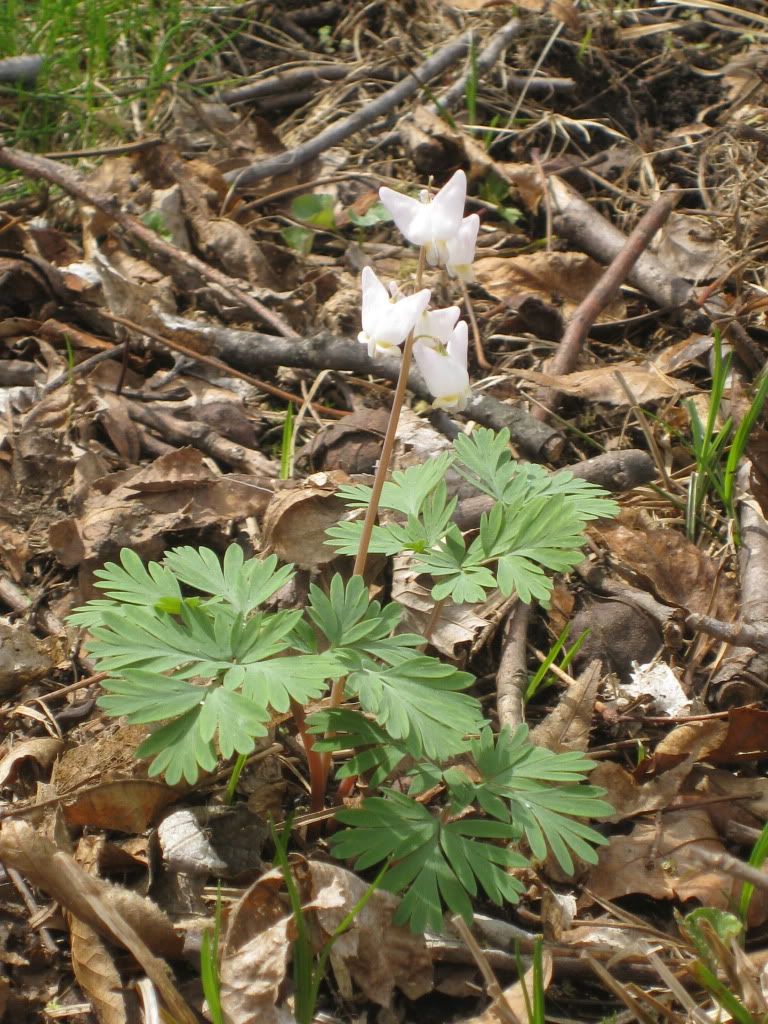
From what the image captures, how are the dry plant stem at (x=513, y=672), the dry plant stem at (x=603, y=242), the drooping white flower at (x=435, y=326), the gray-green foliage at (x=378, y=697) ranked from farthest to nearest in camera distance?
the dry plant stem at (x=603, y=242) → the dry plant stem at (x=513, y=672) → the drooping white flower at (x=435, y=326) → the gray-green foliage at (x=378, y=697)

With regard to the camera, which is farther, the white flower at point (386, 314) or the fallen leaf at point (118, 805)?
the fallen leaf at point (118, 805)

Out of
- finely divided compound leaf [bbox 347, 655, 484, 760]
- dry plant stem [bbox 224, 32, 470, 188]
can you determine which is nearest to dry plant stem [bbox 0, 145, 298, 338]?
dry plant stem [bbox 224, 32, 470, 188]

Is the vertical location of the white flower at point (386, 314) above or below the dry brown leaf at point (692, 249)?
above

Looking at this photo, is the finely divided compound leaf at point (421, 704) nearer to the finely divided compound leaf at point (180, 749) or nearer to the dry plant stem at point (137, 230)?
the finely divided compound leaf at point (180, 749)

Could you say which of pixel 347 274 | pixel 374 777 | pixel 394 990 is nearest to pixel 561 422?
pixel 347 274

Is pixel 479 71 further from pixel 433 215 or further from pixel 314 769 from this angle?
pixel 314 769

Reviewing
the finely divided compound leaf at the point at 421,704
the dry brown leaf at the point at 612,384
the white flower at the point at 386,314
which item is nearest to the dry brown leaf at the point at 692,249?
the dry brown leaf at the point at 612,384

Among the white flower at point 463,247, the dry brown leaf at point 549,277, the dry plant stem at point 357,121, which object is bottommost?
the dry brown leaf at point 549,277
